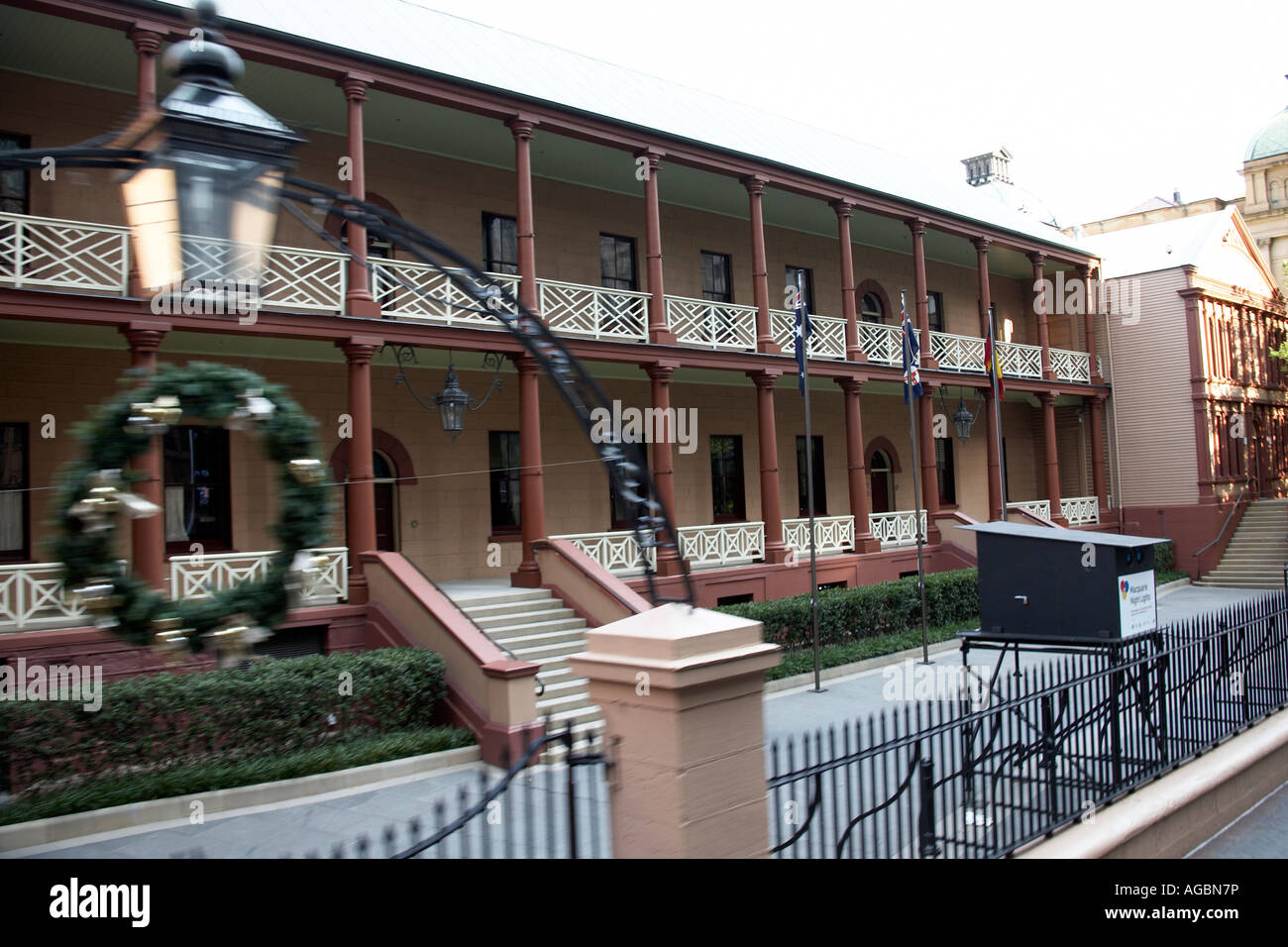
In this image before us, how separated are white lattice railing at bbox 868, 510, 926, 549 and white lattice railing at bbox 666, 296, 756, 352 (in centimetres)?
532

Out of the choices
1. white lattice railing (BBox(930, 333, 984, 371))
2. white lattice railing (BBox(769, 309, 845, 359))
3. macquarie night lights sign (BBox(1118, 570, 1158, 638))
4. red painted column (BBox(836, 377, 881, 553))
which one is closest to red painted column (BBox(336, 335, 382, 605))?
white lattice railing (BBox(769, 309, 845, 359))

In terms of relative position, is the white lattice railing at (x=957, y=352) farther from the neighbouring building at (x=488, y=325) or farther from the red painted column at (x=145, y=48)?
the red painted column at (x=145, y=48)

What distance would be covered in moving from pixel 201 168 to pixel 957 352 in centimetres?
2296

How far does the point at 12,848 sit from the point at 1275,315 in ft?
125

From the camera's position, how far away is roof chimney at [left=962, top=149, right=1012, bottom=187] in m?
42.6

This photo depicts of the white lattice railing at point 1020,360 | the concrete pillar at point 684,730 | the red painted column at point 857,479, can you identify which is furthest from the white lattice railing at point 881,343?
the concrete pillar at point 684,730

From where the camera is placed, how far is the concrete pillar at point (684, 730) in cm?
409

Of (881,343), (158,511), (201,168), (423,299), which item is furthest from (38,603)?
(881,343)

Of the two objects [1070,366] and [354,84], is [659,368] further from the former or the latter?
[1070,366]

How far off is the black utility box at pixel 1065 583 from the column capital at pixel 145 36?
1128 centimetres

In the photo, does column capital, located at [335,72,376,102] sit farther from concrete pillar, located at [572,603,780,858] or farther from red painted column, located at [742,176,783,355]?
concrete pillar, located at [572,603,780,858]

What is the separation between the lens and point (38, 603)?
1109 cm

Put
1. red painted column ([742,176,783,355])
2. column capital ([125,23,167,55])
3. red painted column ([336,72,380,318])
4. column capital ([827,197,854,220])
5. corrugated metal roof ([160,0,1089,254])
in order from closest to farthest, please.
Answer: column capital ([125,23,167,55]) < red painted column ([336,72,380,318]) < corrugated metal roof ([160,0,1089,254]) < red painted column ([742,176,783,355]) < column capital ([827,197,854,220])
